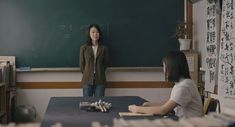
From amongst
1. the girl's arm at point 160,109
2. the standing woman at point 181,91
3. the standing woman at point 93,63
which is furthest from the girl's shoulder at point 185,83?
the standing woman at point 93,63

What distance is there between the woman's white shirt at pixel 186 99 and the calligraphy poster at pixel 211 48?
2012 mm

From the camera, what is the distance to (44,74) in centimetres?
597

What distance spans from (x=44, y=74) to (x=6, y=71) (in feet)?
1.92

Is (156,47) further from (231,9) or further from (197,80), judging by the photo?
(231,9)

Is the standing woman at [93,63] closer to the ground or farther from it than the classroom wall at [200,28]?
closer to the ground

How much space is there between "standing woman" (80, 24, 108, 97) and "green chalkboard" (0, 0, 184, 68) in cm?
19

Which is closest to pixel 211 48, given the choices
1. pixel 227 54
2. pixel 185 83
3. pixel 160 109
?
pixel 227 54

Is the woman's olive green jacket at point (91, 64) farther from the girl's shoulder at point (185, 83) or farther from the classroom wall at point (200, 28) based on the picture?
the girl's shoulder at point (185, 83)

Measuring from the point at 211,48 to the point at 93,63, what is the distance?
172 centimetres

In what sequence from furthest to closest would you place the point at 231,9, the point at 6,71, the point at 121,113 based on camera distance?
the point at 6,71
the point at 231,9
the point at 121,113

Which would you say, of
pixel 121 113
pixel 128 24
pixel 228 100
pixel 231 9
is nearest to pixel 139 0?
pixel 128 24

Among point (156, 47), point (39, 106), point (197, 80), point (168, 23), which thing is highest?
point (168, 23)

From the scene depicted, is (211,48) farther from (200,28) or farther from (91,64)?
(91,64)

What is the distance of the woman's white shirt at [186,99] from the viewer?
9.49 feet
